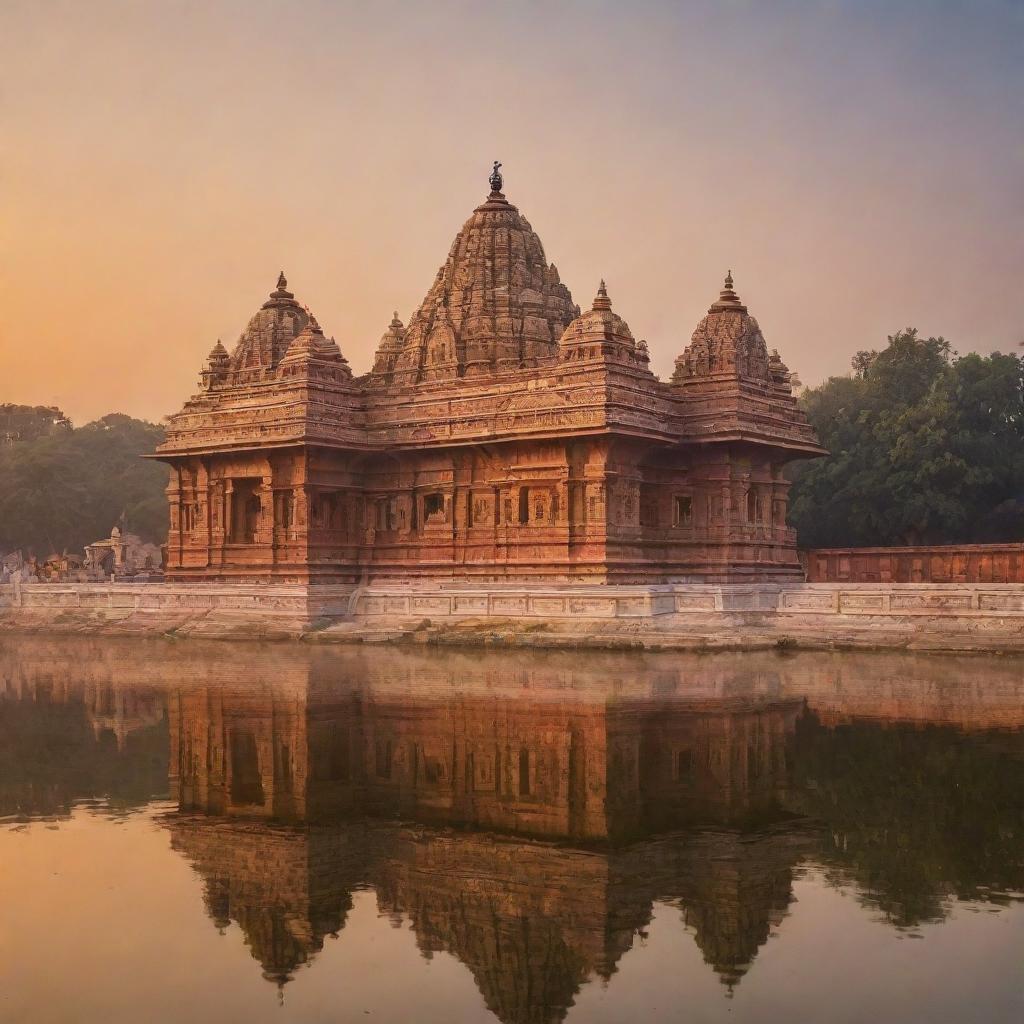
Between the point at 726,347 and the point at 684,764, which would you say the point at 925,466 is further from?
the point at 684,764

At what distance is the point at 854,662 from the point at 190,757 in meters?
14.0

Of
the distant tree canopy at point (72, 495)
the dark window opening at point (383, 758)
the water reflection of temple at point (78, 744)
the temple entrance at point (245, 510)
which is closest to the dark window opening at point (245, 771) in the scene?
the water reflection of temple at point (78, 744)

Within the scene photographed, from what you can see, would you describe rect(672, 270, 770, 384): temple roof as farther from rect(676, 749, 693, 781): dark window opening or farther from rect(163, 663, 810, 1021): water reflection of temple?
rect(676, 749, 693, 781): dark window opening

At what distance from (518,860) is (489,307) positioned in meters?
31.8

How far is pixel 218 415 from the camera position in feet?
131

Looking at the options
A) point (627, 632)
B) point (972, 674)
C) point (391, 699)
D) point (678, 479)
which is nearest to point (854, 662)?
point (972, 674)

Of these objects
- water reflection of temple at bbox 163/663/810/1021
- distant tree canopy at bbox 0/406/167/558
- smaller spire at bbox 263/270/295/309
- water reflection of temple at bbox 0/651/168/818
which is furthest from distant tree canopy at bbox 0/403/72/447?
water reflection of temple at bbox 163/663/810/1021

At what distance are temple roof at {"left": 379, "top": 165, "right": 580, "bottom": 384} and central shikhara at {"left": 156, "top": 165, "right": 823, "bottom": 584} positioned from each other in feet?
0.22

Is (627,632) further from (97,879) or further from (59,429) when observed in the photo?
(59,429)

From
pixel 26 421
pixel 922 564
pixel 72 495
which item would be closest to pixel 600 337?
pixel 922 564

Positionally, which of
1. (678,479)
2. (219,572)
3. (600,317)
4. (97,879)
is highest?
(600,317)

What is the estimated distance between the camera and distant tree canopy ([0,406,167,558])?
79250mm

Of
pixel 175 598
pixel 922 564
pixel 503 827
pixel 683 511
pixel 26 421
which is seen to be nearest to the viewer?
pixel 503 827

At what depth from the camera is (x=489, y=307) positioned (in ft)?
135
